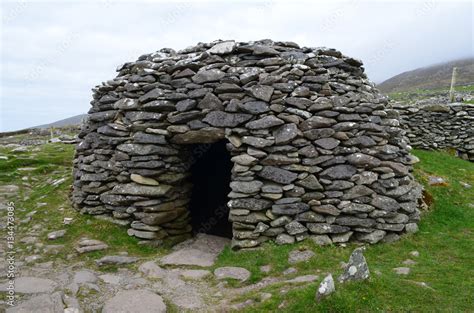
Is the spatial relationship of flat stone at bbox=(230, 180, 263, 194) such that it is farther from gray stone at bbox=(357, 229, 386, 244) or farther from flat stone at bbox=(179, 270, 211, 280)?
gray stone at bbox=(357, 229, 386, 244)

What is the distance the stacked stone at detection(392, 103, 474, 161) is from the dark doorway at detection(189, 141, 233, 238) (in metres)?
8.14

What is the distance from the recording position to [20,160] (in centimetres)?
1496

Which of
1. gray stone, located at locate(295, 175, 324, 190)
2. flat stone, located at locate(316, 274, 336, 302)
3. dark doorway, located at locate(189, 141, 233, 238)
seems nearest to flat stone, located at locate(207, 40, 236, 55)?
dark doorway, located at locate(189, 141, 233, 238)

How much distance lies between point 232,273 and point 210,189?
5724mm

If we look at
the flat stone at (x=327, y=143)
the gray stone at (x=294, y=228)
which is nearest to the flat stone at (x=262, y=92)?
the flat stone at (x=327, y=143)

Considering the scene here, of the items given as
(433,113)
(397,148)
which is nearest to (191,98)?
(397,148)

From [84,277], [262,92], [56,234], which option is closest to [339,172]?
[262,92]

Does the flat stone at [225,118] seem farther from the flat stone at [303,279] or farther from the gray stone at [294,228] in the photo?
the flat stone at [303,279]

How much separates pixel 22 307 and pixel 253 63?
6.38 meters

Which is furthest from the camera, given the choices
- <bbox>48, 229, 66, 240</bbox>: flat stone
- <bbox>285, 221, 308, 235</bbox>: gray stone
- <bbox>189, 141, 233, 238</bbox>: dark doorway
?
<bbox>189, 141, 233, 238</bbox>: dark doorway

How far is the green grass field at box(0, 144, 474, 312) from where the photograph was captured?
5.14 m

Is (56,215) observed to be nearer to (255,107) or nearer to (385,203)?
(255,107)

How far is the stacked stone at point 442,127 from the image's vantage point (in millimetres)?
15711

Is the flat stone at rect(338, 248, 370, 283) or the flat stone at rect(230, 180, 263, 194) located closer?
the flat stone at rect(338, 248, 370, 283)
